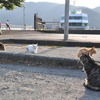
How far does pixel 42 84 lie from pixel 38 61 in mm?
2514

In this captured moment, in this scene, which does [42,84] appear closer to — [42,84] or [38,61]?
[42,84]

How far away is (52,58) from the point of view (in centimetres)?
811

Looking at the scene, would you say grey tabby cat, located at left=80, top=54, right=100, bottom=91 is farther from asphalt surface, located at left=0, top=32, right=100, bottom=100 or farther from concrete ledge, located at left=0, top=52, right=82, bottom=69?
concrete ledge, located at left=0, top=52, right=82, bottom=69

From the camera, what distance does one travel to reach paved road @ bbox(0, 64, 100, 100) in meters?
4.95

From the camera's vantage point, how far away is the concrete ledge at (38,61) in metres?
7.84

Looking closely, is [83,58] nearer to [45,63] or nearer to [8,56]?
[45,63]

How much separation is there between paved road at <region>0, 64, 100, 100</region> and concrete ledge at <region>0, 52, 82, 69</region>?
0.42 m

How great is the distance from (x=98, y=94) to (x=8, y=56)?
4.23 metres

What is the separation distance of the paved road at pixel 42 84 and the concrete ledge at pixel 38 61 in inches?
16.5

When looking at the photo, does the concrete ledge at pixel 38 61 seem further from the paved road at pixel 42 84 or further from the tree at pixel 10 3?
the tree at pixel 10 3

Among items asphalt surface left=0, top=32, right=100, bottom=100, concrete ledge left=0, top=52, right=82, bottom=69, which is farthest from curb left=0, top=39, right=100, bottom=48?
asphalt surface left=0, top=32, right=100, bottom=100

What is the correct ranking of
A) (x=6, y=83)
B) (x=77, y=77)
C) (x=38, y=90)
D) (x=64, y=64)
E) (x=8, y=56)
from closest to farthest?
(x=38, y=90) → (x=6, y=83) → (x=77, y=77) → (x=64, y=64) → (x=8, y=56)

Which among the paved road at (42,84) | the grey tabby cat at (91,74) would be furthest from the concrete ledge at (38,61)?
the grey tabby cat at (91,74)

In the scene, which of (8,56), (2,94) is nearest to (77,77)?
(2,94)
